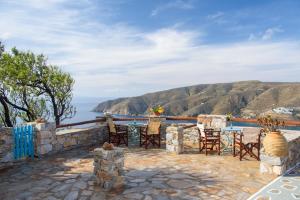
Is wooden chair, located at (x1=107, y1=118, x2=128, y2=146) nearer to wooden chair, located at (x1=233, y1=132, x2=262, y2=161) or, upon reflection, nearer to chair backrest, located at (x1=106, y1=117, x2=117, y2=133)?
chair backrest, located at (x1=106, y1=117, x2=117, y2=133)

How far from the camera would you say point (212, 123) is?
10930 mm

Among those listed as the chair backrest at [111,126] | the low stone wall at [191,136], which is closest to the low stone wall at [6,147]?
the chair backrest at [111,126]

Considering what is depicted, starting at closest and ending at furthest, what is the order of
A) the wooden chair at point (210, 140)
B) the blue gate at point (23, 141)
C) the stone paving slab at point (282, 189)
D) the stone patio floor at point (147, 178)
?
1. the stone paving slab at point (282, 189)
2. the stone patio floor at point (147, 178)
3. the blue gate at point (23, 141)
4. the wooden chair at point (210, 140)

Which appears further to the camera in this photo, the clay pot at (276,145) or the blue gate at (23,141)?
the blue gate at (23,141)

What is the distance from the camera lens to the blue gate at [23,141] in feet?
27.2

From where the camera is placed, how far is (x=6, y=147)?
8.06 metres

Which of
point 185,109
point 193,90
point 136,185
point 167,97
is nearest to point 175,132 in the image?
point 136,185

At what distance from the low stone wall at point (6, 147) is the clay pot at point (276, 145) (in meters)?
6.83

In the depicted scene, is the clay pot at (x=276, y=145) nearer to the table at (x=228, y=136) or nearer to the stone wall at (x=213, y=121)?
the table at (x=228, y=136)

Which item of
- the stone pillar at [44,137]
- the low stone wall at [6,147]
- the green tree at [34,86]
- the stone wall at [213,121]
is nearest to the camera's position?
the low stone wall at [6,147]

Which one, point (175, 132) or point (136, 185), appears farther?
point (175, 132)

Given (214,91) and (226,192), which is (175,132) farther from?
(214,91)

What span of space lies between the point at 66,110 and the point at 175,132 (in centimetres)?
1045

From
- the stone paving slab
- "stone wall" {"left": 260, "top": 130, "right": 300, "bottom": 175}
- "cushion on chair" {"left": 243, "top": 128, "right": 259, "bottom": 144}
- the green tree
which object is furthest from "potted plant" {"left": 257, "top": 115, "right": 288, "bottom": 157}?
the green tree
